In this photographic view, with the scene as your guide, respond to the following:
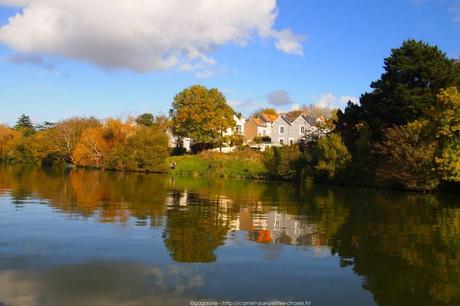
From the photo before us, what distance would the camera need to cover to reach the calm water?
842 centimetres

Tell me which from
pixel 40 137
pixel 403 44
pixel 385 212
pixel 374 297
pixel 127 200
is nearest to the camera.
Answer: pixel 374 297

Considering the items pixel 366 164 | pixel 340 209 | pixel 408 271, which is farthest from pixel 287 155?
pixel 408 271

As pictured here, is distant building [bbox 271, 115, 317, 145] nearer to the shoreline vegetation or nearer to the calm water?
the shoreline vegetation

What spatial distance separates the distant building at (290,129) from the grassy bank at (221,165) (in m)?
18.9

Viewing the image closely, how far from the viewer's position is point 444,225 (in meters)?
18.4

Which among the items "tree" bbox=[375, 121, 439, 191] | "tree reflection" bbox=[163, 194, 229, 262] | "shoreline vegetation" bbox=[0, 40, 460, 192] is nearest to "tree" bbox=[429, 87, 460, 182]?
"shoreline vegetation" bbox=[0, 40, 460, 192]

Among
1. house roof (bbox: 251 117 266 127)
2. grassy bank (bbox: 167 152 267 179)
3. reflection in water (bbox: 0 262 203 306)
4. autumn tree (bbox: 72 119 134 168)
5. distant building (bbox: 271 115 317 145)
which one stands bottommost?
reflection in water (bbox: 0 262 203 306)

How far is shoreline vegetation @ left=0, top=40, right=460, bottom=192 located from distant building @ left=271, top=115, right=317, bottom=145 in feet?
38.4

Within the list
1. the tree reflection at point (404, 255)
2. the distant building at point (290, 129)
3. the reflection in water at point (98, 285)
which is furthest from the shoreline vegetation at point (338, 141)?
the reflection in water at point (98, 285)

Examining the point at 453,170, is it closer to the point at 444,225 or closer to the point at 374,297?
the point at 444,225

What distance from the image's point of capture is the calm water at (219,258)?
842cm

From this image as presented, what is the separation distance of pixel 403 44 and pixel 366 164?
38.8 feet

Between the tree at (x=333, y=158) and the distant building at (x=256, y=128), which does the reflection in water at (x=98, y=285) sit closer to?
the tree at (x=333, y=158)

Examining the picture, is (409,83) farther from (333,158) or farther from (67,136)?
(67,136)
